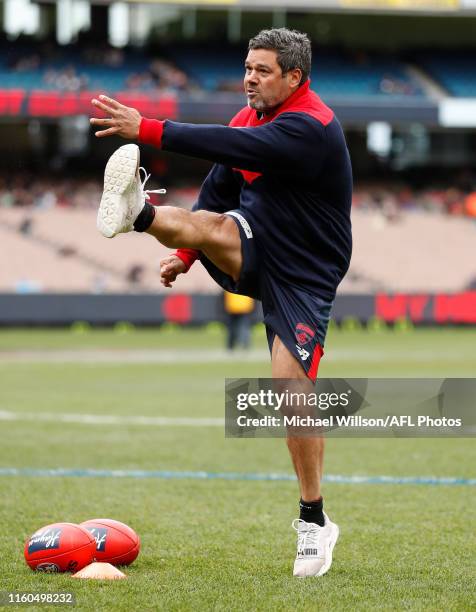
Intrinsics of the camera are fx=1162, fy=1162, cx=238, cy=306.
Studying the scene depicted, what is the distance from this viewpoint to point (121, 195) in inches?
200

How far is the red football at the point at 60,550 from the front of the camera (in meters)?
5.24

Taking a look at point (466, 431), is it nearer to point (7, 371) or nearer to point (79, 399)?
point (79, 399)

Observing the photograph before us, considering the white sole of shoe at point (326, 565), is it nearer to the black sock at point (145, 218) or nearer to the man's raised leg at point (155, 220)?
the man's raised leg at point (155, 220)

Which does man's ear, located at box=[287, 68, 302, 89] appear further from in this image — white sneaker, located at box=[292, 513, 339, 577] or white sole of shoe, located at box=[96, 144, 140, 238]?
white sneaker, located at box=[292, 513, 339, 577]

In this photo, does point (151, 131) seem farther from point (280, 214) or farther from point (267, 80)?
point (280, 214)

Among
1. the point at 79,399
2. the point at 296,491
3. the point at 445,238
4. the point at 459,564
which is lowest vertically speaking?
the point at 445,238

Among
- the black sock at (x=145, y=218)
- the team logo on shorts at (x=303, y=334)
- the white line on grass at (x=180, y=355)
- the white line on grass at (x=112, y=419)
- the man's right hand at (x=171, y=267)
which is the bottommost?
the white line on grass at (x=180, y=355)

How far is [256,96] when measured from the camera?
539cm

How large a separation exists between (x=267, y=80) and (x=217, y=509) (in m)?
2.84

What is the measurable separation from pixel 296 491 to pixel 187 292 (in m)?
22.2

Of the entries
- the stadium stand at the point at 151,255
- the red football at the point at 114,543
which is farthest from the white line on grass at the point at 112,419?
the stadium stand at the point at 151,255

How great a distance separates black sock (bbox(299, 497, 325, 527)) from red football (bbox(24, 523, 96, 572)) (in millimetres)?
990

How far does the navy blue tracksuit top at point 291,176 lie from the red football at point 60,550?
1511 millimetres

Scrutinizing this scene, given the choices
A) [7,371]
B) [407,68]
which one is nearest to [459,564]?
[7,371]
